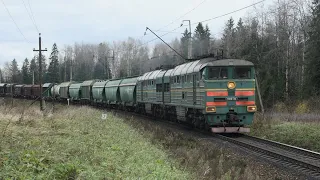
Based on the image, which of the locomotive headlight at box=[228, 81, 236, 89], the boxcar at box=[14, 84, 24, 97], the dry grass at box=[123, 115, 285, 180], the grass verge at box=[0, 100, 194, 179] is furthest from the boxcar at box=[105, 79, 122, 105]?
the boxcar at box=[14, 84, 24, 97]

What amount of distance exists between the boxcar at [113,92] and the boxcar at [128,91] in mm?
1265

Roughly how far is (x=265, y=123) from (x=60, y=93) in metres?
48.8

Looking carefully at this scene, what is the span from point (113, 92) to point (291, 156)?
2994 cm

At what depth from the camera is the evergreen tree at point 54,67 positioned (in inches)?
4161

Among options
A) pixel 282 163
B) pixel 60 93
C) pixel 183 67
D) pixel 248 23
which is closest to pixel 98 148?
pixel 282 163

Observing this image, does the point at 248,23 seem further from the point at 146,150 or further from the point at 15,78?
the point at 15,78

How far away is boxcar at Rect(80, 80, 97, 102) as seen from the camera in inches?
2011

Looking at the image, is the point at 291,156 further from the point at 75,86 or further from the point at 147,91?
the point at 75,86

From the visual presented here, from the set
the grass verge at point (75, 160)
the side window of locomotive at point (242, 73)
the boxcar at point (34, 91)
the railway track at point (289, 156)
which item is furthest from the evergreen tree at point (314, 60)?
the boxcar at point (34, 91)

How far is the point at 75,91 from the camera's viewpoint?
182 ft

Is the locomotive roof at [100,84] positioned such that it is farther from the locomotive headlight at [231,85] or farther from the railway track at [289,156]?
the railway track at [289,156]

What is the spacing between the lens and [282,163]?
11.4 metres

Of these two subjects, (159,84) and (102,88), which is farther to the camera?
(102,88)

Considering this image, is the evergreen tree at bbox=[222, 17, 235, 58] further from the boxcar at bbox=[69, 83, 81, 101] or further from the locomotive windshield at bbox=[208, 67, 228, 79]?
the locomotive windshield at bbox=[208, 67, 228, 79]
